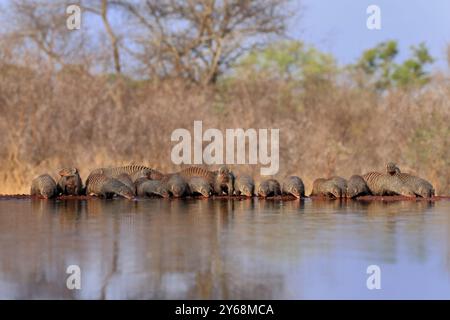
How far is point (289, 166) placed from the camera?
25.3 metres

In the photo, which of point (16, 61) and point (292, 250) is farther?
point (16, 61)

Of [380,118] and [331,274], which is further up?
[380,118]

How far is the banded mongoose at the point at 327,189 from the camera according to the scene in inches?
752

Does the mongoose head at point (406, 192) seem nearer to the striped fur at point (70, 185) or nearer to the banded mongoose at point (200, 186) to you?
the banded mongoose at point (200, 186)

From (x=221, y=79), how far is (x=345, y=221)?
24241 millimetres

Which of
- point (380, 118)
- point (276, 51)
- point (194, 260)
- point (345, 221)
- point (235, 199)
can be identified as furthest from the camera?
point (276, 51)

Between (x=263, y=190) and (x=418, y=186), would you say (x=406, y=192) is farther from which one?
(x=263, y=190)

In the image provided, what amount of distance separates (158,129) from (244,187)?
7535mm

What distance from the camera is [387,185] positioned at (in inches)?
760

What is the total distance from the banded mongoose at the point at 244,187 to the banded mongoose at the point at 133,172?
74.7 inches

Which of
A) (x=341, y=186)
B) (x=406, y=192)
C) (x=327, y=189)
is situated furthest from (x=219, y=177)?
(x=406, y=192)

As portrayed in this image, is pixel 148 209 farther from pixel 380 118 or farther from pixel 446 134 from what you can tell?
pixel 380 118
